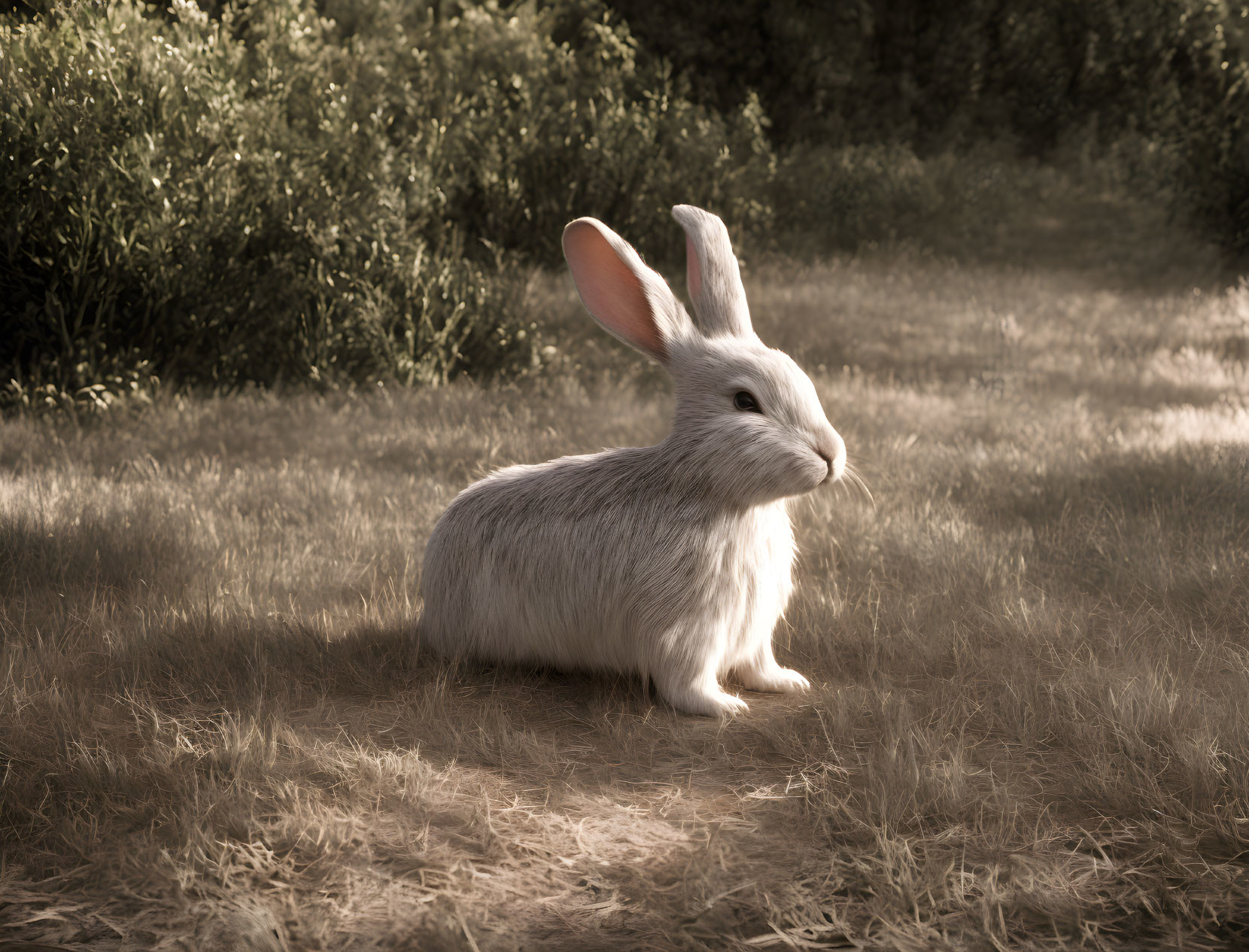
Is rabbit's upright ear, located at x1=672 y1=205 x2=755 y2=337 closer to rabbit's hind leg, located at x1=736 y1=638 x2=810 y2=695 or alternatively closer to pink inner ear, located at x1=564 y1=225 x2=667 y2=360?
pink inner ear, located at x1=564 y1=225 x2=667 y2=360

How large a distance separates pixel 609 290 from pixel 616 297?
30mm

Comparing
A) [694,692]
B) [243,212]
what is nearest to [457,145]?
[243,212]

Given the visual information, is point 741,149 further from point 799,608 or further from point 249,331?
point 799,608

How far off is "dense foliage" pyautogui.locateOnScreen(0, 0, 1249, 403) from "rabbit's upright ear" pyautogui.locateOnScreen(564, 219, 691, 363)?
16.2ft

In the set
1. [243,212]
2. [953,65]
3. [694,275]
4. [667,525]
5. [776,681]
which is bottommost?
[776,681]

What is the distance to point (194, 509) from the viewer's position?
530 cm

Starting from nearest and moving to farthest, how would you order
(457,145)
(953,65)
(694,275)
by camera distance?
(694,275) → (457,145) → (953,65)

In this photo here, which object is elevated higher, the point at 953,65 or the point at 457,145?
the point at 953,65

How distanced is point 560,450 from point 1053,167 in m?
16.0

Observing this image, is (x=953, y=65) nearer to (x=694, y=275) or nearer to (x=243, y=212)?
(x=243, y=212)

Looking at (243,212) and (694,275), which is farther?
(243,212)

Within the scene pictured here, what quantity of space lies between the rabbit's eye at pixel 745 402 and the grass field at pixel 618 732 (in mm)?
933

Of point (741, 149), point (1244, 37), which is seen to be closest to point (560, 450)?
point (741, 149)

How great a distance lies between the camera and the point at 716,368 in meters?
3.50
